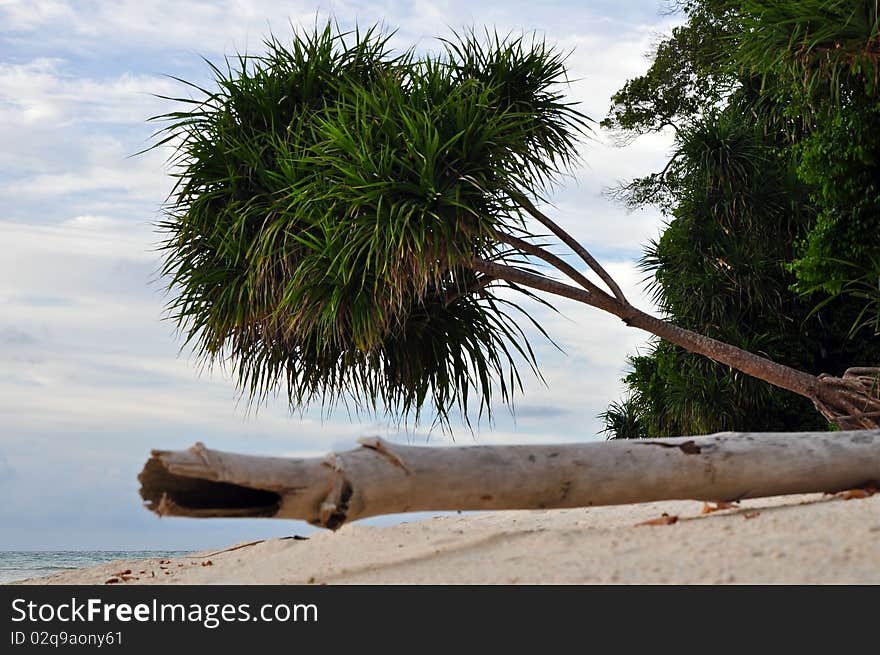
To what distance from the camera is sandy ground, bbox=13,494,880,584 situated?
322 cm

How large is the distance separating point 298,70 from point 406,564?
5.26 metres

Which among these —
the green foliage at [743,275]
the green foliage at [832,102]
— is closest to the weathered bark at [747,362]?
the green foliage at [832,102]

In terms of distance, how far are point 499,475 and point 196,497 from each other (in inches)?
47.8

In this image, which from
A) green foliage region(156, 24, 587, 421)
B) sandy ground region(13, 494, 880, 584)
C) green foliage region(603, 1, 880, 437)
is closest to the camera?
sandy ground region(13, 494, 880, 584)

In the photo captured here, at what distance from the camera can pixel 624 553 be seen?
3.54 m

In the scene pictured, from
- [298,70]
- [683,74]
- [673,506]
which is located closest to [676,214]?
[683,74]

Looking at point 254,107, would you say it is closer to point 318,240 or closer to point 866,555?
point 318,240

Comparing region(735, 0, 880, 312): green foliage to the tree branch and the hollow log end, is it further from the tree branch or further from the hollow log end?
the hollow log end

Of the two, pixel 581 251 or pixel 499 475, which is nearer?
pixel 499 475

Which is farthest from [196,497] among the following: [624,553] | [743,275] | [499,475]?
[743,275]

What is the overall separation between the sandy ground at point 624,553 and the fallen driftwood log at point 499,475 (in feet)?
0.53

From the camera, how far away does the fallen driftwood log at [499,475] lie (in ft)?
11.3

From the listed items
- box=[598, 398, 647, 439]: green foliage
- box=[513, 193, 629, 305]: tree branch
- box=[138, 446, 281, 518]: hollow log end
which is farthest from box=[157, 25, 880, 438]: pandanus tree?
box=[598, 398, 647, 439]: green foliage

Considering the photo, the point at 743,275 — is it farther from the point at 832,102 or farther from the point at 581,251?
the point at 581,251
